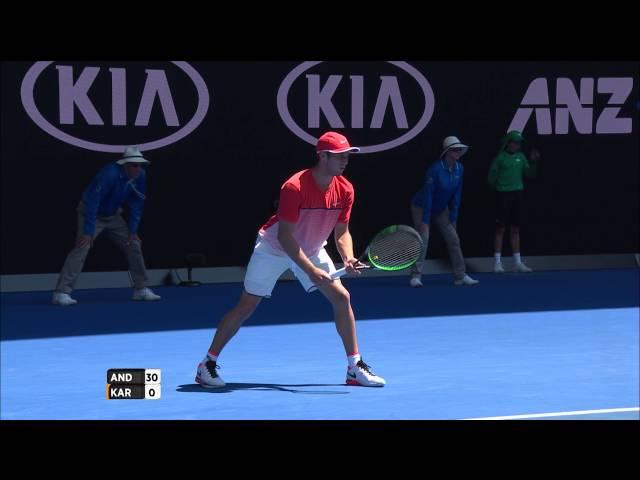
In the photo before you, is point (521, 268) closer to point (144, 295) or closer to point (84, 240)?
point (144, 295)

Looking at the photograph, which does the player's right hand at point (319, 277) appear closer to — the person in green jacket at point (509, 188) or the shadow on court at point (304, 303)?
the shadow on court at point (304, 303)

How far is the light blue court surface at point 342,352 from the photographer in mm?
8164

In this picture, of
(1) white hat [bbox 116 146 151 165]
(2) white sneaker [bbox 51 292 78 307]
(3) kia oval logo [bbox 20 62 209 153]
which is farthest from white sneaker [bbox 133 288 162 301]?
(3) kia oval logo [bbox 20 62 209 153]

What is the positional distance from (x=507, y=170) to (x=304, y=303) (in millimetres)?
4224

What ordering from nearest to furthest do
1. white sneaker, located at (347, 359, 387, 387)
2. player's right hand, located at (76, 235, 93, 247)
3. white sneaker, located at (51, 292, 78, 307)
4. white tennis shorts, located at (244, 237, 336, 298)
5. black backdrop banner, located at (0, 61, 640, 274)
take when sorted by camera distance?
white tennis shorts, located at (244, 237, 336, 298), white sneaker, located at (347, 359, 387, 387), player's right hand, located at (76, 235, 93, 247), white sneaker, located at (51, 292, 78, 307), black backdrop banner, located at (0, 61, 640, 274)

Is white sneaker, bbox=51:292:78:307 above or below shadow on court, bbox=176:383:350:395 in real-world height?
above

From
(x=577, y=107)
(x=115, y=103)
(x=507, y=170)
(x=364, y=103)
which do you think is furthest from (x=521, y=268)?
(x=115, y=103)

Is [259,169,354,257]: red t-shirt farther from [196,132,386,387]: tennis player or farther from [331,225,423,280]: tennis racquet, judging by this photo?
[331,225,423,280]: tennis racquet

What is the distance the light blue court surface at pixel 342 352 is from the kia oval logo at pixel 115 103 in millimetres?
1880

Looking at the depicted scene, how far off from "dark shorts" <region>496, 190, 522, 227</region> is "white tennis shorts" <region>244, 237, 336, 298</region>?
8.61 meters

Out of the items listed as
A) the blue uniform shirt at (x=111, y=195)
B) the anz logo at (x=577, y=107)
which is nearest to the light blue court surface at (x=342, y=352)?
the blue uniform shirt at (x=111, y=195)

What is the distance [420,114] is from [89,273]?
469 cm

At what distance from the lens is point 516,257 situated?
17219 mm

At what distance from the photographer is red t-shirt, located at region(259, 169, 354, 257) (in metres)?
8.45
